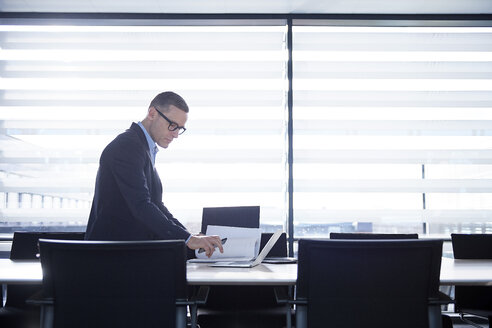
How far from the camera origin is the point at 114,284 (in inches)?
61.9

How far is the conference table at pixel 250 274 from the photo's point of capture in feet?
5.96

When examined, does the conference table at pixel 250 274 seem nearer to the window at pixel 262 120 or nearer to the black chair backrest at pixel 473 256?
the black chair backrest at pixel 473 256

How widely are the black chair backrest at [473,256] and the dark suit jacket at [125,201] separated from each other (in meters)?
1.92

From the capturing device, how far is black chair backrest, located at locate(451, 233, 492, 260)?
300 cm

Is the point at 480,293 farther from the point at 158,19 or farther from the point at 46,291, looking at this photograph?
the point at 158,19

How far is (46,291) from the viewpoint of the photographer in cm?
160

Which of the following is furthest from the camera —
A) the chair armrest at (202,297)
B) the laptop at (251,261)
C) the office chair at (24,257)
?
the office chair at (24,257)

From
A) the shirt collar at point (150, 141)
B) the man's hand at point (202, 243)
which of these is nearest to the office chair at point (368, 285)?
the man's hand at point (202, 243)

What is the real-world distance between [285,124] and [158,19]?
1564mm

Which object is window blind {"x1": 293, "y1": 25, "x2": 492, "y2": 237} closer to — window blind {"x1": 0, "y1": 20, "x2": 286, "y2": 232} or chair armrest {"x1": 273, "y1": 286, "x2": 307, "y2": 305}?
window blind {"x1": 0, "y1": 20, "x2": 286, "y2": 232}

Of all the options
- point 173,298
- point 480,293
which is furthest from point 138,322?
point 480,293

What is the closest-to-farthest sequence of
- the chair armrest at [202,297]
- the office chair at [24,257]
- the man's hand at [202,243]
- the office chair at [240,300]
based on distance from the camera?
the chair armrest at [202,297]
the man's hand at [202,243]
the office chair at [240,300]
the office chair at [24,257]

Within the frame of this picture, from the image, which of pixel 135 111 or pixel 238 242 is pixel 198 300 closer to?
pixel 238 242

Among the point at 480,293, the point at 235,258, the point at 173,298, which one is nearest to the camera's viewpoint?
the point at 173,298
